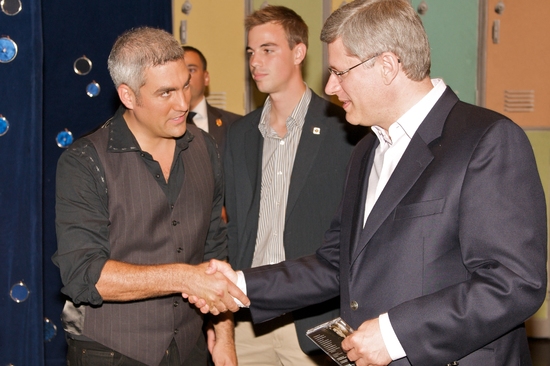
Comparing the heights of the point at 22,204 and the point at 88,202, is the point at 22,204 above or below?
below

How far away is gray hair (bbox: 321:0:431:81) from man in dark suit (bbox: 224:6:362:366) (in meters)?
1.19

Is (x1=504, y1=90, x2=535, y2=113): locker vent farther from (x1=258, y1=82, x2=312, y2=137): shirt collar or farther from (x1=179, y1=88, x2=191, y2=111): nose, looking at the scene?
(x1=179, y1=88, x2=191, y2=111): nose

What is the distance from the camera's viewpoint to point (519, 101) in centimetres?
528

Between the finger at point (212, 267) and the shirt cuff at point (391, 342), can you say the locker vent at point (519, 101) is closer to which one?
the finger at point (212, 267)

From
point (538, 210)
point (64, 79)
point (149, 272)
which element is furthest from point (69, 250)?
point (64, 79)

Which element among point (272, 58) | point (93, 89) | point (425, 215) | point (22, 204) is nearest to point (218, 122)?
point (93, 89)

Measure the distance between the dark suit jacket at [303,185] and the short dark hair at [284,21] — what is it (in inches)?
13.5

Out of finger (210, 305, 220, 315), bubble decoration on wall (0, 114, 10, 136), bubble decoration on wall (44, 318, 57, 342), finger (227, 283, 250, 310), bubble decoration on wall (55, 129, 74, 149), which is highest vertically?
bubble decoration on wall (0, 114, 10, 136)

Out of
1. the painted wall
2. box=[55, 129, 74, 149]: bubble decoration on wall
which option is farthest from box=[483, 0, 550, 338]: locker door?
box=[55, 129, 74, 149]: bubble decoration on wall

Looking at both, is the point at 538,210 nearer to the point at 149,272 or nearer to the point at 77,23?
the point at 149,272

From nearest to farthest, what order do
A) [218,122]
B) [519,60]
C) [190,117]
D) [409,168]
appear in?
1. [409,168]
2. [190,117]
3. [218,122]
4. [519,60]

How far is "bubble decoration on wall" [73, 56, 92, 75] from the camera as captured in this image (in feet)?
12.7

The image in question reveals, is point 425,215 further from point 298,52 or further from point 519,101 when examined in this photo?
point 519,101

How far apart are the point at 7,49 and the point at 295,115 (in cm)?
140
